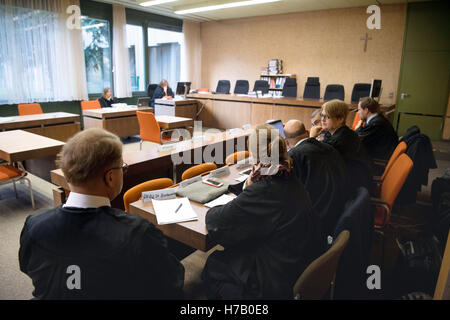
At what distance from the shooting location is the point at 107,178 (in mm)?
1024

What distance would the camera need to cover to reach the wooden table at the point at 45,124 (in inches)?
166

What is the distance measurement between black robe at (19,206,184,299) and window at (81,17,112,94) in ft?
23.8

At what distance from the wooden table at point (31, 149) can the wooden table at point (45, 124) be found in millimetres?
660

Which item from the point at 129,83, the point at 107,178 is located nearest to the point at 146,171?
the point at 107,178

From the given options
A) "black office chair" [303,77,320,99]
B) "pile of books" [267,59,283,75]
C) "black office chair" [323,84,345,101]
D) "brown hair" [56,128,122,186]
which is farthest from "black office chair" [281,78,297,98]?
"brown hair" [56,128,122,186]

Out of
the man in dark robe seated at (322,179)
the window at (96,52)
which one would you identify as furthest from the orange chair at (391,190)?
the window at (96,52)

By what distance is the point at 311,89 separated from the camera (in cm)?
727

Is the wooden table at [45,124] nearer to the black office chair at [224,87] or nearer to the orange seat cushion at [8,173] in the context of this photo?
the orange seat cushion at [8,173]

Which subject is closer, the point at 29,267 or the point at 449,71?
the point at 29,267

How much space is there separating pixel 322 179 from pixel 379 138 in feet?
6.28

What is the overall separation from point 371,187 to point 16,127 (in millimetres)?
4515

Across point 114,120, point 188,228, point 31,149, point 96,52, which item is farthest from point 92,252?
point 96,52

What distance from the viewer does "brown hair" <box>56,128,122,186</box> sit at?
38.3 inches
